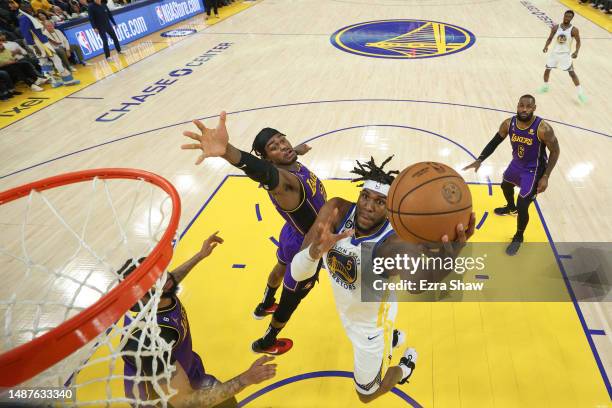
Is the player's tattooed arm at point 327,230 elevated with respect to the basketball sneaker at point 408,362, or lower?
elevated

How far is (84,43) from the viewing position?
11.0 m

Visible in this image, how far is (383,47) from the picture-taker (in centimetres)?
1095

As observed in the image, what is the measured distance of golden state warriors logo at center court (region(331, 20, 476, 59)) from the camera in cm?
1051

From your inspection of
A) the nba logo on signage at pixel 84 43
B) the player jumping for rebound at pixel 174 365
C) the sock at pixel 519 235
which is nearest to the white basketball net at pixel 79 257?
the player jumping for rebound at pixel 174 365

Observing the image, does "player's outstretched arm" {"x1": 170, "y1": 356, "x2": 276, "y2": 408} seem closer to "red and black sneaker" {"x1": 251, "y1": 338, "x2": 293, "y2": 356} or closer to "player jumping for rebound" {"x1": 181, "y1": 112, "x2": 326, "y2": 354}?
"player jumping for rebound" {"x1": 181, "y1": 112, "x2": 326, "y2": 354}

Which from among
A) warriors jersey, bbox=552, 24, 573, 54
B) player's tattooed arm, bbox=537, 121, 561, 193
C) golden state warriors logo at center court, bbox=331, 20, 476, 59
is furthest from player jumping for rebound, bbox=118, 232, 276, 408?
golden state warriors logo at center court, bbox=331, 20, 476, 59

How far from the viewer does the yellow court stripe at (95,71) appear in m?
8.27

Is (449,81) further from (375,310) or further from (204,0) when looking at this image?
(204,0)

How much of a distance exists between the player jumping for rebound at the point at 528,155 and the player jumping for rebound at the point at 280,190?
2.20 metres

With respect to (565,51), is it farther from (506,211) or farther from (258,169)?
(258,169)

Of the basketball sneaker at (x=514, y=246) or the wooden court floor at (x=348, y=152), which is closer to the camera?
the wooden court floor at (x=348, y=152)

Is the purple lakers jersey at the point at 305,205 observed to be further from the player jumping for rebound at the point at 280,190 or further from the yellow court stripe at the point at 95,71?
the yellow court stripe at the point at 95,71

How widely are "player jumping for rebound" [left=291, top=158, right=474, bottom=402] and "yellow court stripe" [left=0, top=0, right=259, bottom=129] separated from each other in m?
8.07
